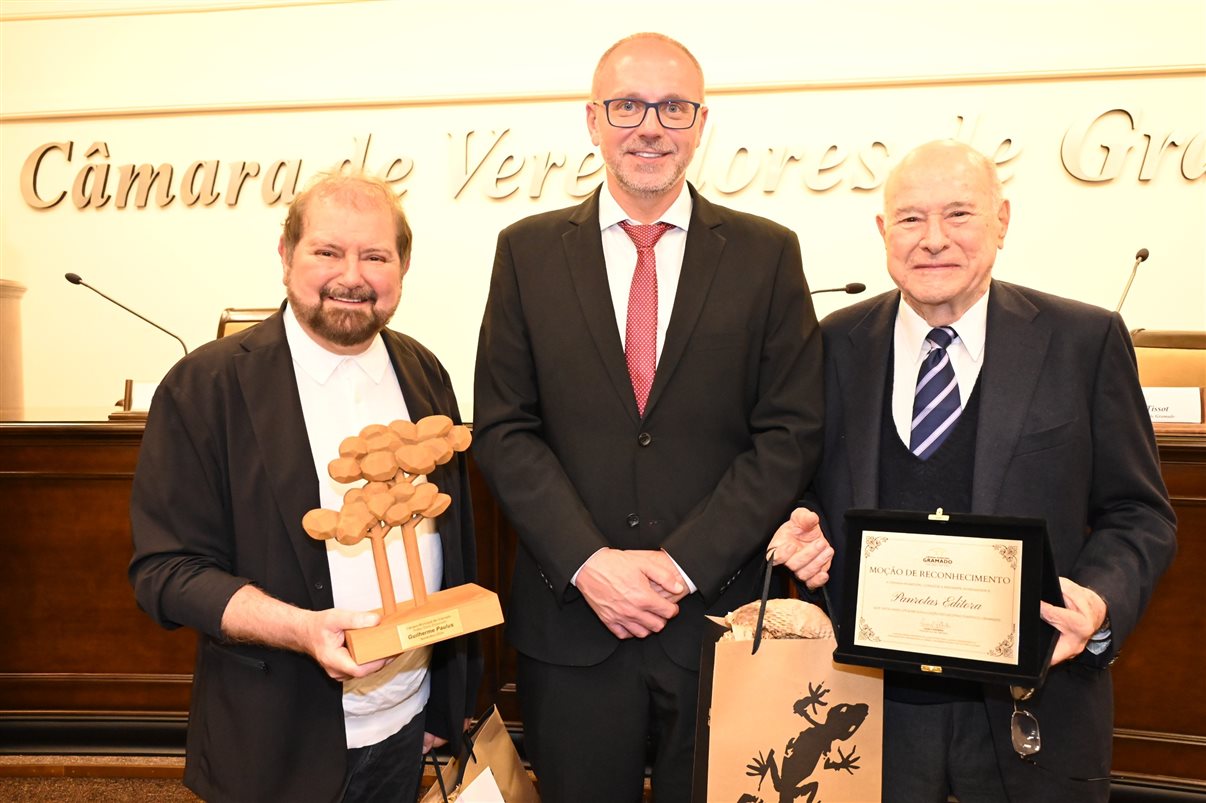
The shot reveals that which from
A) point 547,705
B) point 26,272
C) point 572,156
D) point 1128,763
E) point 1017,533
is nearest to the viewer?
point 1017,533

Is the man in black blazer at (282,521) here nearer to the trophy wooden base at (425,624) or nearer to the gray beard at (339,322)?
the gray beard at (339,322)

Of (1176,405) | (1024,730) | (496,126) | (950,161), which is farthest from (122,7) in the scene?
(1024,730)

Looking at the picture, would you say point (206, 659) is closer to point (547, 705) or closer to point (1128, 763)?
point (547, 705)

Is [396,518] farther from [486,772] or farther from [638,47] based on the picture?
[638,47]

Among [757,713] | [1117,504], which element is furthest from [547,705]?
[1117,504]

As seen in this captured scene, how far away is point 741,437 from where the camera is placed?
1.85 meters

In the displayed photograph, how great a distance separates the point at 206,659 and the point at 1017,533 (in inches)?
53.9

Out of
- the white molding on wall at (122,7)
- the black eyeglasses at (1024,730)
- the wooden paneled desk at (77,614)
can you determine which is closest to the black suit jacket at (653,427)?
the black eyeglasses at (1024,730)

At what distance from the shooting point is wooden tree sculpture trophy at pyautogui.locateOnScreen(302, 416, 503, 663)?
1425 millimetres

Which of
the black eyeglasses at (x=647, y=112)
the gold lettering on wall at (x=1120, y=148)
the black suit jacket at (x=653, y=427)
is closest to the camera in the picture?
the black suit jacket at (x=653, y=427)

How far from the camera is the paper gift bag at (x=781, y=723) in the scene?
60.7 inches

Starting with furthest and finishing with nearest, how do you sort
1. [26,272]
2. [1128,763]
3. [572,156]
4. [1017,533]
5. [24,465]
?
[26,272] → [572,156] → [24,465] → [1128,763] → [1017,533]

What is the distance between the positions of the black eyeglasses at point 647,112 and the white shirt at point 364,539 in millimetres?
654

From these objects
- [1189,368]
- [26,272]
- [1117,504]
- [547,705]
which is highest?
[26,272]
